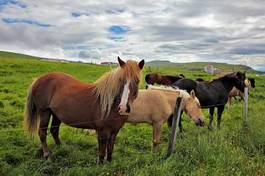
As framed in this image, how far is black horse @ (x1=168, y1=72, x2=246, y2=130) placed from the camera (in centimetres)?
1044

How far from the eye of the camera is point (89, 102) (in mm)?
6141

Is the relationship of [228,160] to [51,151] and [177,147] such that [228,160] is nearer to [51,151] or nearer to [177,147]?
[177,147]

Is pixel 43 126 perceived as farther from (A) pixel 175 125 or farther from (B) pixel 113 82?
(A) pixel 175 125

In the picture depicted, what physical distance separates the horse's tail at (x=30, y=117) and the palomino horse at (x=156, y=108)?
2132 mm

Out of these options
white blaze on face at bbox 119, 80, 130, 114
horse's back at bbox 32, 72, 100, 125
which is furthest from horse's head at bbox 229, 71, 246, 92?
white blaze on face at bbox 119, 80, 130, 114

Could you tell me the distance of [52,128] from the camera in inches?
287

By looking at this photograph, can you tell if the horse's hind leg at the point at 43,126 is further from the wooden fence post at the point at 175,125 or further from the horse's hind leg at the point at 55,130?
the wooden fence post at the point at 175,125

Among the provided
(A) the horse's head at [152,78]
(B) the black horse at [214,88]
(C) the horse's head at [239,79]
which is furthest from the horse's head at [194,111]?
(A) the horse's head at [152,78]

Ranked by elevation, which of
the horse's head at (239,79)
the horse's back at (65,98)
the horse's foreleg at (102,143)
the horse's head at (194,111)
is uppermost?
the horse's head at (239,79)

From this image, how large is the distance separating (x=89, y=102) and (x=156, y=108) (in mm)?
2122

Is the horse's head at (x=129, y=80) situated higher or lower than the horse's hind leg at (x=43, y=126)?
higher

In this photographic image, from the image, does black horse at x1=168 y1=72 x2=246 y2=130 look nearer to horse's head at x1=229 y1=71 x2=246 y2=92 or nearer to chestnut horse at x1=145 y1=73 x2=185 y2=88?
horse's head at x1=229 y1=71 x2=246 y2=92

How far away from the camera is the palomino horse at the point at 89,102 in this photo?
5.58 m

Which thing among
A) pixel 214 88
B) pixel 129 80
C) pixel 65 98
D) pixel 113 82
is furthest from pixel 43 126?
pixel 214 88
